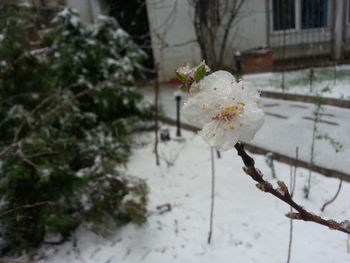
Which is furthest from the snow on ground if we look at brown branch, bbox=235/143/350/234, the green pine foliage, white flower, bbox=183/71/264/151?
white flower, bbox=183/71/264/151

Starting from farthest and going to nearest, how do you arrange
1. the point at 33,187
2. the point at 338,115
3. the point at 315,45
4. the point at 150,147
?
the point at 150,147 → the point at 33,187 → the point at 315,45 → the point at 338,115

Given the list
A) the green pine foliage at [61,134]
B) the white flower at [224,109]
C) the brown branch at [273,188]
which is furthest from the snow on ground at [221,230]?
the white flower at [224,109]

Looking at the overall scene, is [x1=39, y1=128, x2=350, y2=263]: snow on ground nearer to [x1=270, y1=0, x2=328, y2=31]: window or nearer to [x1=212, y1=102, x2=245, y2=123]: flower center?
[x1=270, y1=0, x2=328, y2=31]: window

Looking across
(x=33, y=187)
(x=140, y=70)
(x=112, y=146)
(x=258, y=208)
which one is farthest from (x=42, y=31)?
(x=258, y=208)

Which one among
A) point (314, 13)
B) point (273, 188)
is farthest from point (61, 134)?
point (273, 188)

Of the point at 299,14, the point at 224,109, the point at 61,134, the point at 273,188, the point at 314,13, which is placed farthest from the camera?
the point at 61,134

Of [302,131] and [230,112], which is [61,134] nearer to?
[302,131]

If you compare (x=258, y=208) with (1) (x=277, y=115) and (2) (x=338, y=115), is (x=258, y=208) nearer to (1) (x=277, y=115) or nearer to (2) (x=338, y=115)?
(1) (x=277, y=115)
